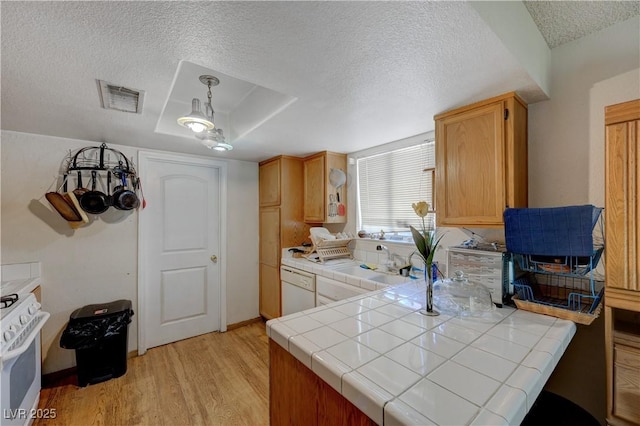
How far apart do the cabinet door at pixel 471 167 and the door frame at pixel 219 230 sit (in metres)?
2.41

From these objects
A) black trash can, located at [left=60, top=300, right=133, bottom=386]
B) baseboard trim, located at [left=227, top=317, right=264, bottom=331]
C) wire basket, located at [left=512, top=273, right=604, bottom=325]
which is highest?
wire basket, located at [left=512, top=273, right=604, bottom=325]

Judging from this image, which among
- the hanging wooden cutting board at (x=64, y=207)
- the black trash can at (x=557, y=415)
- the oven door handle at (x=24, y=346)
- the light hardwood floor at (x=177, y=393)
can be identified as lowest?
the light hardwood floor at (x=177, y=393)

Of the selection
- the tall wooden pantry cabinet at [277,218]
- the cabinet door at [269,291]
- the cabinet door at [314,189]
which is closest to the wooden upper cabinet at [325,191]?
the cabinet door at [314,189]

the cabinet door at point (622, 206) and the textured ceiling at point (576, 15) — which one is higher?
the textured ceiling at point (576, 15)

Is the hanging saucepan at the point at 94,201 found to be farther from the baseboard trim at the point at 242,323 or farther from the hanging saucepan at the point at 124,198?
the baseboard trim at the point at 242,323

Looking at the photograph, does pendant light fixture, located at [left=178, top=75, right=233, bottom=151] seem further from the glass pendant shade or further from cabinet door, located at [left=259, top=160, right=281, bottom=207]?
cabinet door, located at [left=259, top=160, right=281, bottom=207]

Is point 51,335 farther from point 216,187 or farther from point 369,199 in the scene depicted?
point 369,199

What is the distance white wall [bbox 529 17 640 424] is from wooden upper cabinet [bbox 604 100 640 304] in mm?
458

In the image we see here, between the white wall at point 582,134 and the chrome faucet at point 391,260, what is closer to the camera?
the white wall at point 582,134

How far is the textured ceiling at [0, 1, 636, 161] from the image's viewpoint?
34.7 inches

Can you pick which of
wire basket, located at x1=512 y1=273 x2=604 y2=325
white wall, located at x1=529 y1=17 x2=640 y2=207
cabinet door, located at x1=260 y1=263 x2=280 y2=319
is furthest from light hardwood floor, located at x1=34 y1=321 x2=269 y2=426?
white wall, located at x1=529 y1=17 x2=640 y2=207

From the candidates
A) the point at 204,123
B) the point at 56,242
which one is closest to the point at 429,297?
the point at 204,123

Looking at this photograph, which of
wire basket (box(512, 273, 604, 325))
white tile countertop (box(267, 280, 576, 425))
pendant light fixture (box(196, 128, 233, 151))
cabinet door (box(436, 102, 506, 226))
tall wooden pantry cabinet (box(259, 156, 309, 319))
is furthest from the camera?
tall wooden pantry cabinet (box(259, 156, 309, 319))

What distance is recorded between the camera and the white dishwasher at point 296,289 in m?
2.49
